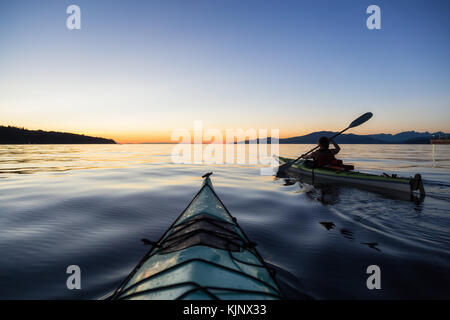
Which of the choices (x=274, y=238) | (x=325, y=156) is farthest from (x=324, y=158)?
(x=274, y=238)

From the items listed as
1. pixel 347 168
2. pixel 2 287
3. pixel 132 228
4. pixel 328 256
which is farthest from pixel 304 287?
pixel 347 168

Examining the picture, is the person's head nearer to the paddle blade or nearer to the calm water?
the paddle blade

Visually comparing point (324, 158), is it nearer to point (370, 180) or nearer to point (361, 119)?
point (370, 180)

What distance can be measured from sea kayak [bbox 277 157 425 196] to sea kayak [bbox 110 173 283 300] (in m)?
8.87

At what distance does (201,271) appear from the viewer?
2.15 metres

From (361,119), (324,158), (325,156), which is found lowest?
(324,158)

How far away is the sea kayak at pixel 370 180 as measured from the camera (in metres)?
8.25

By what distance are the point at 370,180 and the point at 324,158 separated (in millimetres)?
2673

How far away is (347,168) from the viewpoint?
11.2 metres

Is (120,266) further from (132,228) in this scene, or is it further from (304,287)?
(304,287)

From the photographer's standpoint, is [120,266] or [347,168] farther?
[347,168]

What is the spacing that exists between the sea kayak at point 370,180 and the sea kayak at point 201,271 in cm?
887
